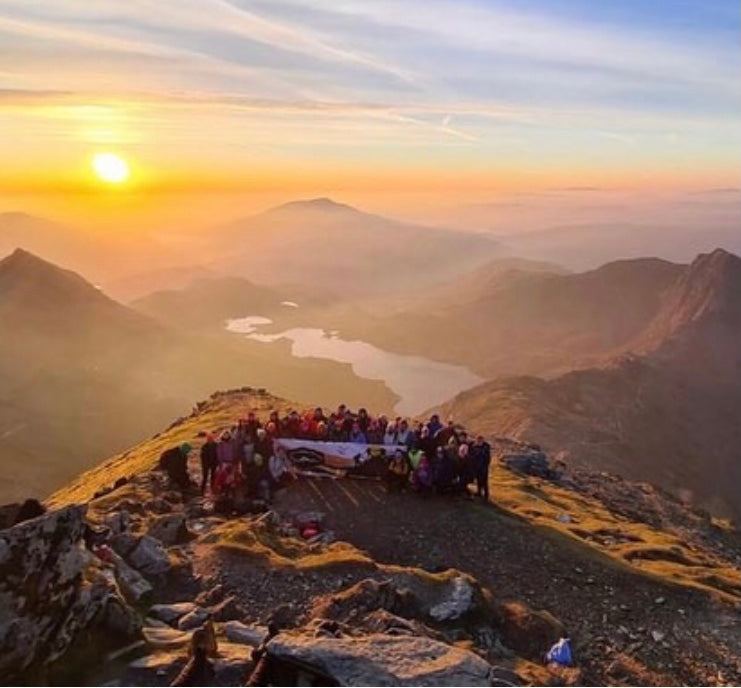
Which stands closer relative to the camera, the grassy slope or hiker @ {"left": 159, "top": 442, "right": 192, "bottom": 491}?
the grassy slope

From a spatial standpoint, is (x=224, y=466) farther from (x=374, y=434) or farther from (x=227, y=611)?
(x=227, y=611)

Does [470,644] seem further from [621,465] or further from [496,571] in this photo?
[621,465]

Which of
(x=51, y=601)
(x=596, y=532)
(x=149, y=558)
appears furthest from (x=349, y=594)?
(x=596, y=532)

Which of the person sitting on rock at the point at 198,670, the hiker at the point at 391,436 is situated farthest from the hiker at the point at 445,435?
the person sitting on rock at the point at 198,670

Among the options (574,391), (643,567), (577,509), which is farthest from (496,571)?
(574,391)

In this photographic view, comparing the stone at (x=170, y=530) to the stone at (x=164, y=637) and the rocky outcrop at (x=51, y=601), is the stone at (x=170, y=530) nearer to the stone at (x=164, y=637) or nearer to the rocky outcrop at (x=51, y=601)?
the stone at (x=164, y=637)

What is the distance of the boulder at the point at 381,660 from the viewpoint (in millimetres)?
13578

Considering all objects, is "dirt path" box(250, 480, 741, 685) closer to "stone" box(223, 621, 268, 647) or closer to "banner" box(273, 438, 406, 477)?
"banner" box(273, 438, 406, 477)

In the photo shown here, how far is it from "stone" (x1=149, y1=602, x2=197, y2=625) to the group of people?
11454mm

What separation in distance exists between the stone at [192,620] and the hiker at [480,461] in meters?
15.0

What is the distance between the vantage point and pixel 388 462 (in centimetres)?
3375

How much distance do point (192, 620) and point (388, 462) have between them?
15.3 m

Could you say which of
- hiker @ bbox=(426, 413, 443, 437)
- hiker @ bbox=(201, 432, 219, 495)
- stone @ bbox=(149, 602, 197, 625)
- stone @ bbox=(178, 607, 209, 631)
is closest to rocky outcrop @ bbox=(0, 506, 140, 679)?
stone @ bbox=(178, 607, 209, 631)

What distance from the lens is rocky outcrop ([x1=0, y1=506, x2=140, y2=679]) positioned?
15109mm
